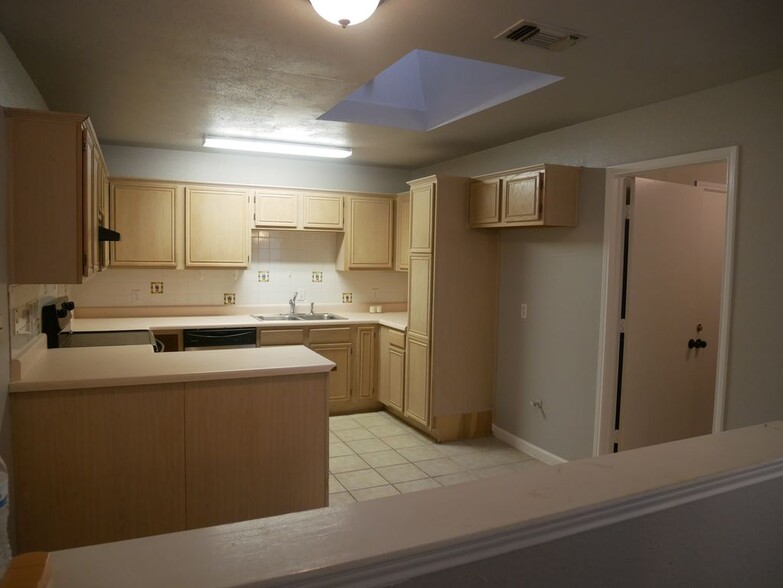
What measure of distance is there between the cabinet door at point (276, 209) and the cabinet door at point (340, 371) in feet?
4.06

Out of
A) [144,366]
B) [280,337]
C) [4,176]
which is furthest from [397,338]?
[4,176]

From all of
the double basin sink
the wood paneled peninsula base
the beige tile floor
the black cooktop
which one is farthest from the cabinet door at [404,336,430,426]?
the black cooktop

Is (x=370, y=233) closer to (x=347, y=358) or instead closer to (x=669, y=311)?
(x=347, y=358)

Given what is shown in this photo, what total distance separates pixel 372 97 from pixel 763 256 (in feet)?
8.44

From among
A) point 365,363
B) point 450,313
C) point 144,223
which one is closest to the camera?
point 450,313

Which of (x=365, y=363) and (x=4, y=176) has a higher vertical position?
(x=4, y=176)

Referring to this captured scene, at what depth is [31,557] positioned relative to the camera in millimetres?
773

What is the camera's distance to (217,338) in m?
4.77

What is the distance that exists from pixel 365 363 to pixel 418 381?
0.87 metres

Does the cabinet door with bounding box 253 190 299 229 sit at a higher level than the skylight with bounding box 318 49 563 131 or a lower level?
lower

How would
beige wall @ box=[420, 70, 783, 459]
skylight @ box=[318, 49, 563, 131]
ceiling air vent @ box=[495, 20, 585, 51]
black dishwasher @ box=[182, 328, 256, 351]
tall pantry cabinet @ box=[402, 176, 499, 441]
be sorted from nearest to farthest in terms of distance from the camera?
ceiling air vent @ box=[495, 20, 585, 51]
beige wall @ box=[420, 70, 783, 459]
skylight @ box=[318, 49, 563, 131]
tall pantry cabinet @ box=[402, 176, 499, 441]
black dishwasher @ box=[182, 328, 256, 351]

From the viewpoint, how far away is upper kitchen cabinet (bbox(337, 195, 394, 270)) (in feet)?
18.4

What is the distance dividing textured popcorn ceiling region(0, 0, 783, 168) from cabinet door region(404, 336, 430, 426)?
5.97 ft

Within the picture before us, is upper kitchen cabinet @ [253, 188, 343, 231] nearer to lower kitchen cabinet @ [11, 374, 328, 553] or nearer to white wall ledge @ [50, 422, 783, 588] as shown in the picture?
lower kitchen cabinet @ [11, 374, 328, 553]
